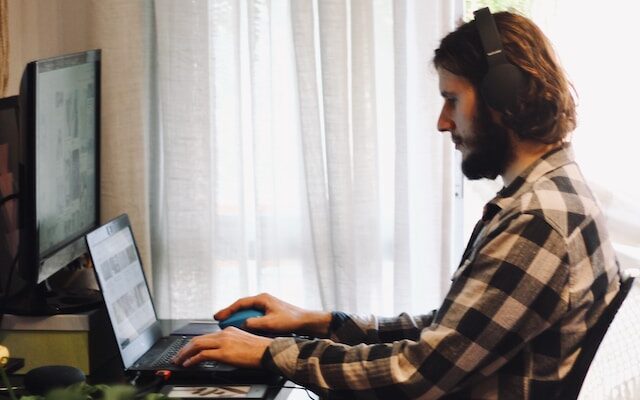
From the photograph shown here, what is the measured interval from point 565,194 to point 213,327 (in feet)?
2.71

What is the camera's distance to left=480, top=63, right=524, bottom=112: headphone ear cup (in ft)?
5.06

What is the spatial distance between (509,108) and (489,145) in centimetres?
7

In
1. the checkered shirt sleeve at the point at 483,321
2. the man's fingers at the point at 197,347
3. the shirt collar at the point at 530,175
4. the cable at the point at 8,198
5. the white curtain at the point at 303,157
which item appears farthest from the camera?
the white curtain at the point at 303,157

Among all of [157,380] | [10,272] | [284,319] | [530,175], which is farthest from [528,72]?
[10,272]

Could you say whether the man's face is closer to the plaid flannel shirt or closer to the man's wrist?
the plaid flannel shirt

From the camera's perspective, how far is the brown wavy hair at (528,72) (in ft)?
5.15

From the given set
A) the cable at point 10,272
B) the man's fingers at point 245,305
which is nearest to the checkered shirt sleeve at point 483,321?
the man's fingers at point 245,305

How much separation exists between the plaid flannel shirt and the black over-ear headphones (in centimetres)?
13

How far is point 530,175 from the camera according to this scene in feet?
5.08

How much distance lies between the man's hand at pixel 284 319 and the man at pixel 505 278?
166mm

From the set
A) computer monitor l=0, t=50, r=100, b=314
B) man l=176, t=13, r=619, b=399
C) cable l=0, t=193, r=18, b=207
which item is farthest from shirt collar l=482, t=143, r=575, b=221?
cable l=0, t=193, r=18, b=207

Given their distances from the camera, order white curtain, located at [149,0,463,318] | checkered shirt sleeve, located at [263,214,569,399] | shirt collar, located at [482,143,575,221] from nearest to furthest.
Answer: checkered shirt sleeve, located at [263,214,569,399]
shirt collar, located at [482,143,575,221]
white curtain, located at [149,0,463,318]

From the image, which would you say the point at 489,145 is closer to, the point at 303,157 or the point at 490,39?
the point at 490,39

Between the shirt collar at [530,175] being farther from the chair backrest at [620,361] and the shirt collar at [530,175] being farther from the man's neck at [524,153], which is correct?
the chair backrest at [620,361]
